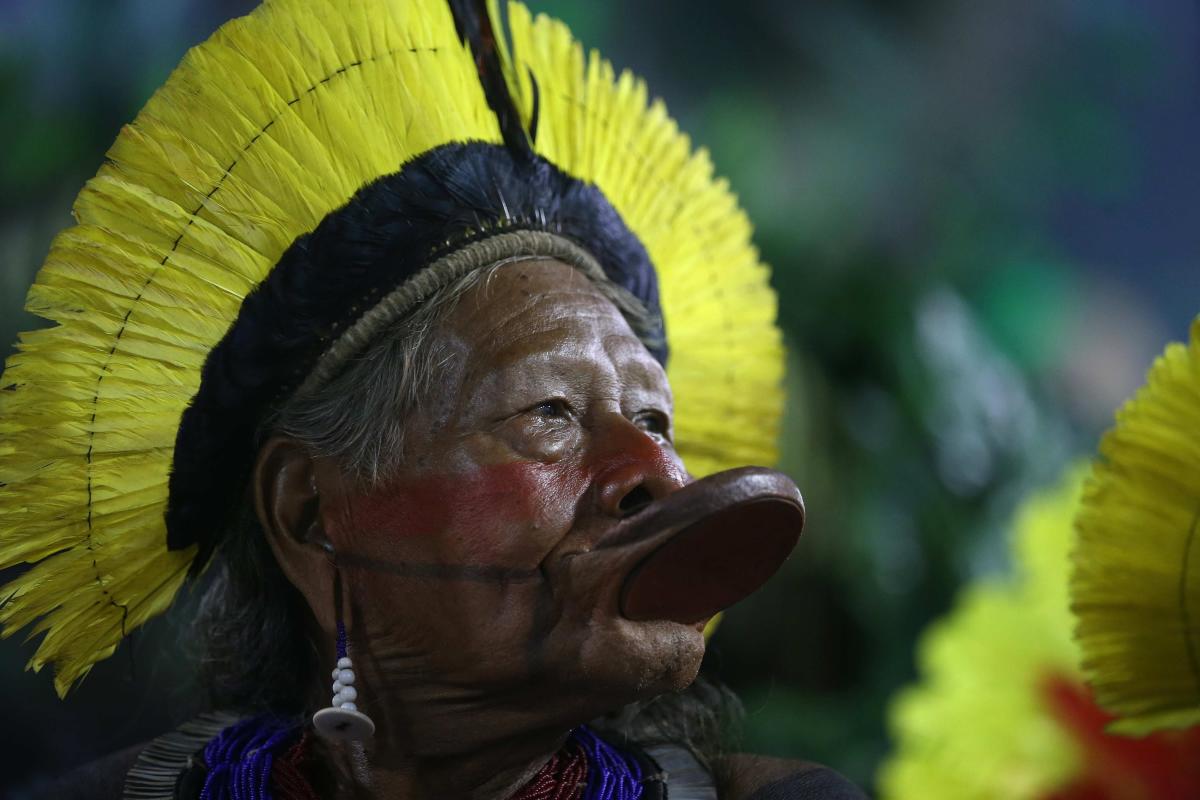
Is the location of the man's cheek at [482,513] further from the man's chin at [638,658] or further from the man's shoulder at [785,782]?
the man's shoulder at [785,782]

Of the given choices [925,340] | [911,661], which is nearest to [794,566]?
[911,661]

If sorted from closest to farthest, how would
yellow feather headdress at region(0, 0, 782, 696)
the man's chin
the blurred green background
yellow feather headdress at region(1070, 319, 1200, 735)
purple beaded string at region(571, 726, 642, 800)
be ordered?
1. the man's chin
2. yellow feather headdress at region(0, 0, 782, 696)
3. purple beaded string at region(571, 726, 642, 800)
4. yellow feather headdress at region(1070, 319, 1200, 735)
5. the blurred green background

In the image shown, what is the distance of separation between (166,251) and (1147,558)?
1506 millimetres

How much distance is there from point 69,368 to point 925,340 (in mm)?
3550

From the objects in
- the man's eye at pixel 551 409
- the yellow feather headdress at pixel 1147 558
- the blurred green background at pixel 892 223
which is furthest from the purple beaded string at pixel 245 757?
the yellow feather headdress at pixel 1147 558

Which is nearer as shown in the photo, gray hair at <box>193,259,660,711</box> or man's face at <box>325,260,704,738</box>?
man's face at <box>325,260,704,738</box>

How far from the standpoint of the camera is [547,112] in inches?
82.0

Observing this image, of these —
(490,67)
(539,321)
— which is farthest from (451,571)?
(490,67)

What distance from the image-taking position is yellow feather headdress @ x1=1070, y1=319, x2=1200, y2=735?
2.00 meters

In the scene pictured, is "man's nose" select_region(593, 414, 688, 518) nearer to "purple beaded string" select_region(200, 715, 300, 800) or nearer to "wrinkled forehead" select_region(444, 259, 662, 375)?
"wrinkled forehead" select_region(444, 259, 662, 375)

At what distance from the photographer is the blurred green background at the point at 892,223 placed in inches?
147

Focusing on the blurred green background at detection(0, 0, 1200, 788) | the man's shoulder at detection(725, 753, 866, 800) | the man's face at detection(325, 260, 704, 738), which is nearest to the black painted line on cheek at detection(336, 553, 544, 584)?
the man's face at detection(325, 260, 704, 738)

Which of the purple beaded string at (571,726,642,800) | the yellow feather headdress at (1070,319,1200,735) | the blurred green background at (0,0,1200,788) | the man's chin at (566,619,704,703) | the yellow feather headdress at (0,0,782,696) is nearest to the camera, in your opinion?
the man's chin at (566,619,704,703)

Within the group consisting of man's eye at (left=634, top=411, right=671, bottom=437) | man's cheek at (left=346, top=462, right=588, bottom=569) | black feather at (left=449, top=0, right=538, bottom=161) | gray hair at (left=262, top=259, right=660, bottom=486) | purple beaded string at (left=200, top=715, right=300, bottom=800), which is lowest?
purple beaded string at (left=200, top=715, right=300, bottom=800)
